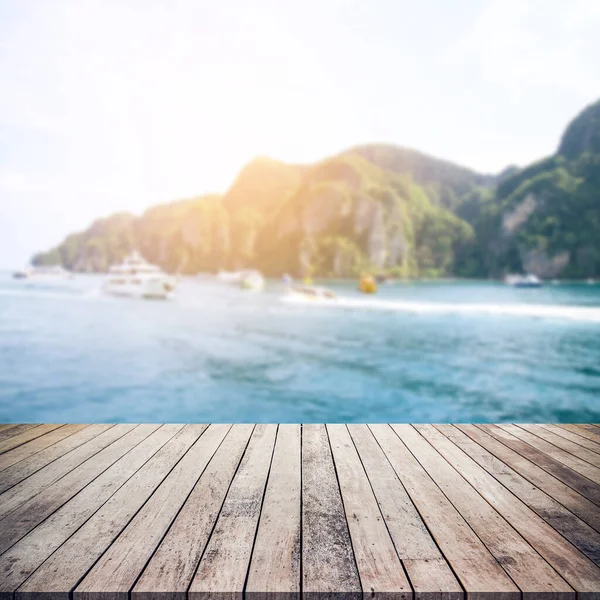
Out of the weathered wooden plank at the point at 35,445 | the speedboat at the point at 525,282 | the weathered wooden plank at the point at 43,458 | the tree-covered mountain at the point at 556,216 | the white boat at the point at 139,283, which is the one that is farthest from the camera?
the tree-covered mountain at the point at 556,216

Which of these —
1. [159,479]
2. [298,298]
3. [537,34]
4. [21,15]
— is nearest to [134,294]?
[298,298]

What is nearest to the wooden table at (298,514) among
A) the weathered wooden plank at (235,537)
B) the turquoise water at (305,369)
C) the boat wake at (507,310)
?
the weathered wooden plank at (235,537)

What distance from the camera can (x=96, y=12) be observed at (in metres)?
9.22

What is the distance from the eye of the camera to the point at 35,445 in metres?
2.00

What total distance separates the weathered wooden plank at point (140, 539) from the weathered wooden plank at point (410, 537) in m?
0.64

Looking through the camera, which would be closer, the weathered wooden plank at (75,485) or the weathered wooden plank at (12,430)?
the weathered wooden plank at (75,485)

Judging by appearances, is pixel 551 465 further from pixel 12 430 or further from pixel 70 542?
pixel 12 430

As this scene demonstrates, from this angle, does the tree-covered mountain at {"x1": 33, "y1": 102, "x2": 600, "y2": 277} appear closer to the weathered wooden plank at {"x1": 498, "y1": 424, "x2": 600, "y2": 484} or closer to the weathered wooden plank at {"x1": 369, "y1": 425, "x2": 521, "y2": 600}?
the weathered wooden plank at {"x1": 498, "y1": 424, "x2": 600, "y2": 484}

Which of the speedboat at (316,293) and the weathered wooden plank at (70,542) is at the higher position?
the weathered wooden plank at (70,542)

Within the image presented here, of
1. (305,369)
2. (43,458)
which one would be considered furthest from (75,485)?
(305,369)

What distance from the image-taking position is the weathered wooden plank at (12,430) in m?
2.13

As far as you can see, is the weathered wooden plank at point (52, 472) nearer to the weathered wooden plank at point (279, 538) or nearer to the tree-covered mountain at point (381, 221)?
the weathered wooden plank at point (279, 538)

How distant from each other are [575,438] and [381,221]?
81.9 m

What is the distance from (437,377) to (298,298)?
73.1 ft
